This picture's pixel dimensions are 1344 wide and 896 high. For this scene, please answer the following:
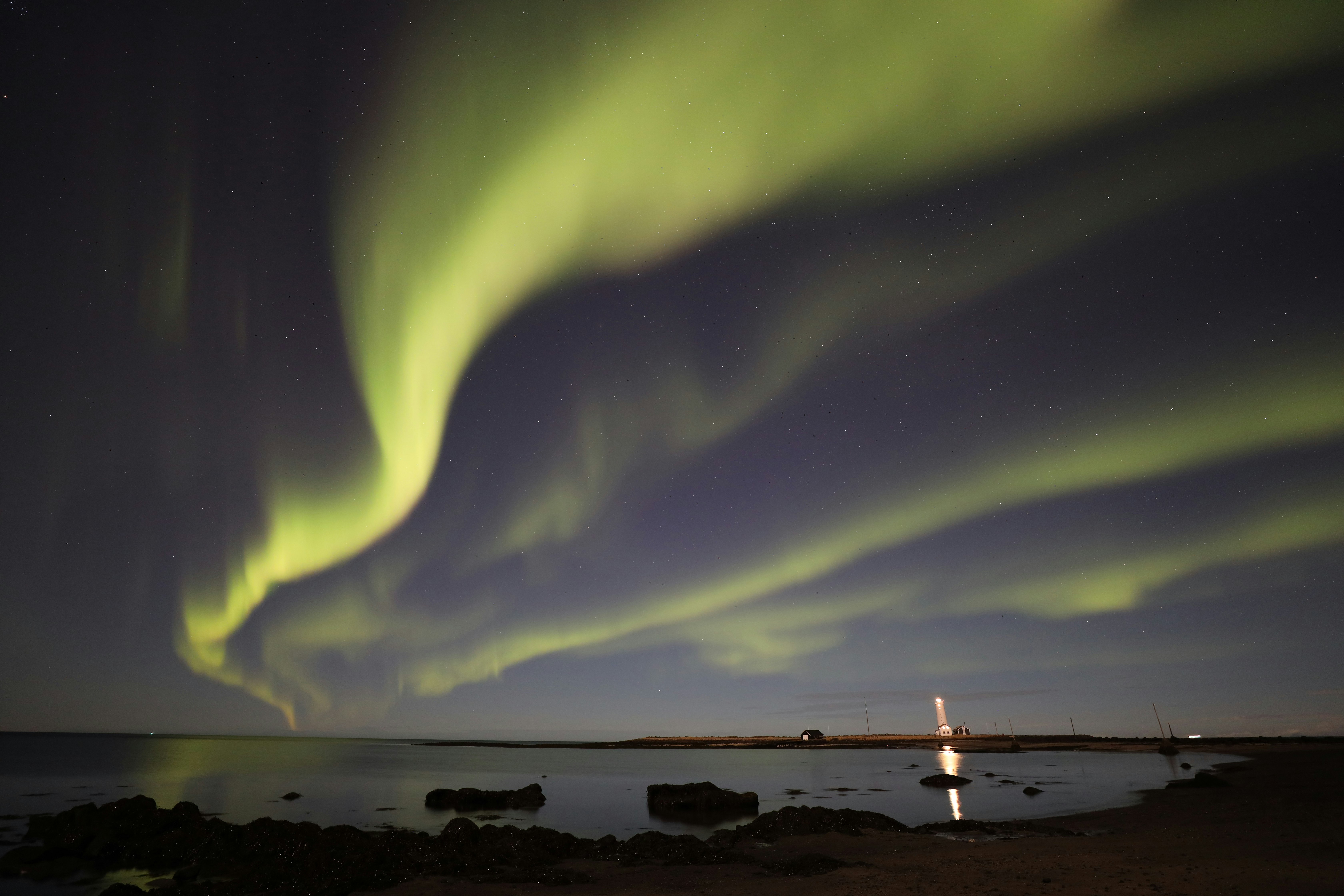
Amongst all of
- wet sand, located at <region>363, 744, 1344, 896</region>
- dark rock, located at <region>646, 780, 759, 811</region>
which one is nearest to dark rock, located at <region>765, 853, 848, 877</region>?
wet sand, located at <region>363, 744, 1344, 896</region>

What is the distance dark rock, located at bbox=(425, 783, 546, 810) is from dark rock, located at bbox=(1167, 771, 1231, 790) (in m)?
43.7

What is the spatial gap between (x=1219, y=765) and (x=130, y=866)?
301ft

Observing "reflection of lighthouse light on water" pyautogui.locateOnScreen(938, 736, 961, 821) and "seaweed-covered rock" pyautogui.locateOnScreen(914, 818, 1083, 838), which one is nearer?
"seaweed-covered rock" pyautogui.locateOnScreen(914, 818, 1083, 838)

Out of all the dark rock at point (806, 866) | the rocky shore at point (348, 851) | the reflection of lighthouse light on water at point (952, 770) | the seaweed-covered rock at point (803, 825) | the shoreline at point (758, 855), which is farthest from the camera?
the reflection of lighthouse light on water at point (952, 770)

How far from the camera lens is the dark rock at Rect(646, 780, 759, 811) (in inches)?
1743

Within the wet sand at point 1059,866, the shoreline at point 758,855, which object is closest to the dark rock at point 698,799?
the shoreline at point 758,855

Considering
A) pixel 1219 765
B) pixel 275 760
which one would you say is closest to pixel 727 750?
pixel 275 760

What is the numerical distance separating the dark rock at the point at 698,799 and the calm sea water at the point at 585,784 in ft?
5.27

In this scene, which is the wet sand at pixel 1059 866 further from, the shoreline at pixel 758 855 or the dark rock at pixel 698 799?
the dark rock at pixel 698 799

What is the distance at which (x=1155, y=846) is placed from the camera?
78.1 ft

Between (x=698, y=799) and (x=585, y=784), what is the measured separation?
36.5 metres

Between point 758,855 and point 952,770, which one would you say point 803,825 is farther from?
point 952,770

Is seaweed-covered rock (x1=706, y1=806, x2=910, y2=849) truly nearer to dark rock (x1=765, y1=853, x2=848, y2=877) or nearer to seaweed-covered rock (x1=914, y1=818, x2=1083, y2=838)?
seaweed-covered rock (x1=914, y1=818, x2=1083, y2=838)

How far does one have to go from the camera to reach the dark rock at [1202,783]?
44281 mm
